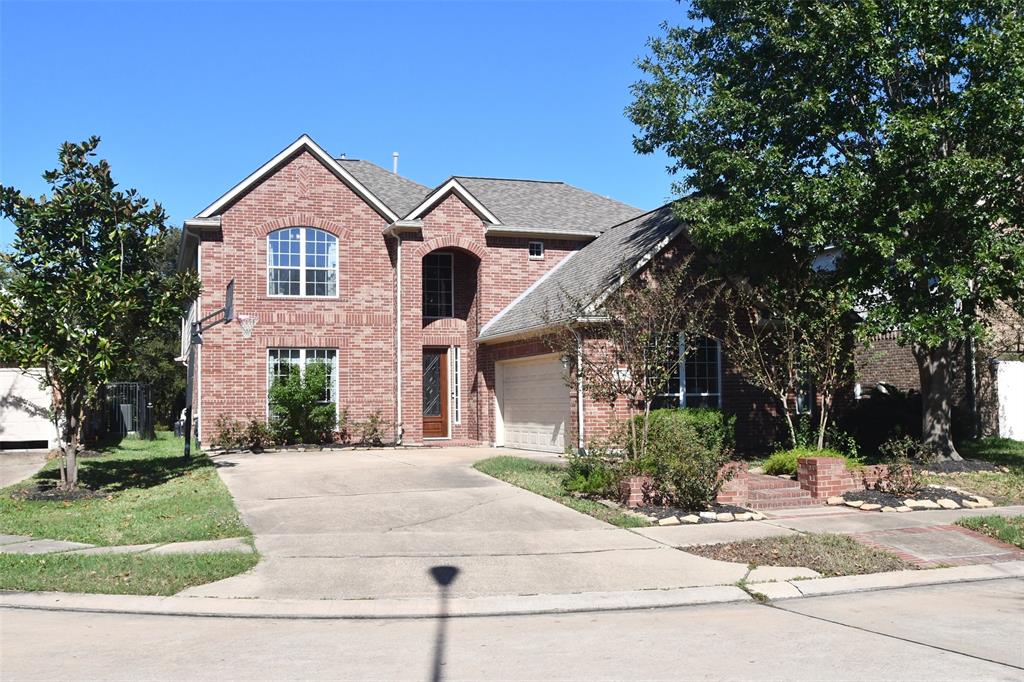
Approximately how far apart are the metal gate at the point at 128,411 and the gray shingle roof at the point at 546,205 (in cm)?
1279

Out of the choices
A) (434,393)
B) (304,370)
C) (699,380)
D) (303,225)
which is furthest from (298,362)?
(699,380)

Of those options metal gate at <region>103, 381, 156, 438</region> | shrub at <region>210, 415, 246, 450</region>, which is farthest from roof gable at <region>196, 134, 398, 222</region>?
metal gate at <region>103, 381, 156, 438</region>

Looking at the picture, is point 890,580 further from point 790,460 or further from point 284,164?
point 284,164

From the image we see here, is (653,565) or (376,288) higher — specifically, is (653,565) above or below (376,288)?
below

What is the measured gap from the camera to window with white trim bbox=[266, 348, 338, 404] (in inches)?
875

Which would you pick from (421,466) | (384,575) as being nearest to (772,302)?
(421,466)

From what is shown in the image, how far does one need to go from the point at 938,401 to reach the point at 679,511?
26.0ft

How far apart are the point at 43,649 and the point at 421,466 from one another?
1124 centimetres

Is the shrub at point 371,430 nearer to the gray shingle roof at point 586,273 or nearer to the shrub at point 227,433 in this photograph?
the shrub at point 227,433

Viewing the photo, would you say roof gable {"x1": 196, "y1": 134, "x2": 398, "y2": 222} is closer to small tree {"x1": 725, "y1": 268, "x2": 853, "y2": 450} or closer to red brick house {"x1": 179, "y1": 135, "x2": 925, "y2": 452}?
red brick house {"x1": 179, "y1": 135, "x2": 925, "y2": 452}

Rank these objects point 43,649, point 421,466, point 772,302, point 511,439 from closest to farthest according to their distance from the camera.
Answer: point 43,649, point 772,302, point 421,466, point 511,439

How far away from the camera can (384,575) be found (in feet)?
28.2

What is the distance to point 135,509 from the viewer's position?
12.4 meters

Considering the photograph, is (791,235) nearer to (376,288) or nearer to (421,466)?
(421,466)
